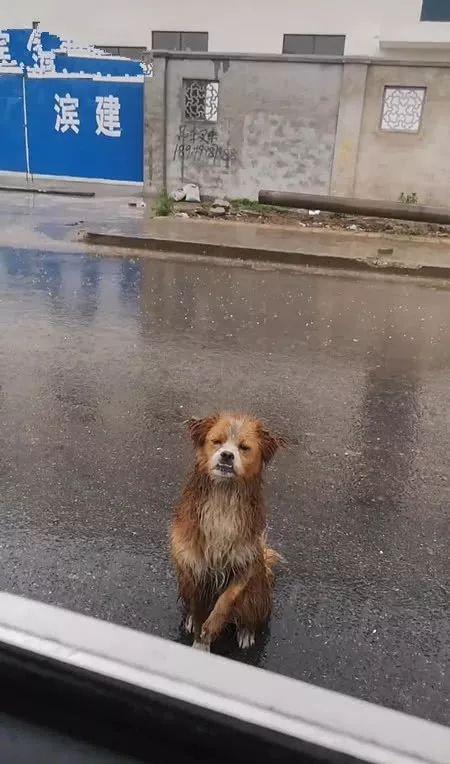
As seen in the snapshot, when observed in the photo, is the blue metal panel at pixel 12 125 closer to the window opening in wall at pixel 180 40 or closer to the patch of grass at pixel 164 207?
the patch of grass at pixel 164 207

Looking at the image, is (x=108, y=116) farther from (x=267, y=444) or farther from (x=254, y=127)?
(x=267, y=444)

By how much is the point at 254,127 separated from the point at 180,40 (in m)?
11.8

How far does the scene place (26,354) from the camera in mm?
5941

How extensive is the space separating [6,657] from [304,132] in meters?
14.0

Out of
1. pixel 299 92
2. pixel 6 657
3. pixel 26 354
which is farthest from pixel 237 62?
pixel 6 657

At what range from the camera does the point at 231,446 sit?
7.98 feet

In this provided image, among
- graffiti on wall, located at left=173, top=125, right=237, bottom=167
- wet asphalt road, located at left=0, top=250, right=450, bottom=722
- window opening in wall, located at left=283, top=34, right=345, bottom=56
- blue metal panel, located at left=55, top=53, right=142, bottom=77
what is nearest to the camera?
wet asphalt road, located at left=0, top=250, right=450, bottom=722

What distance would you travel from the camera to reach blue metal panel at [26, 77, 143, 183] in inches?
632

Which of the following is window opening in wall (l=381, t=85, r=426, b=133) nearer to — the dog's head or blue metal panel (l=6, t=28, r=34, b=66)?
blue metal panel (l=6, t=28, r=34, b=66)

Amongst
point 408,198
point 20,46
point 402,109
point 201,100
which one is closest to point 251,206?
point 201,100

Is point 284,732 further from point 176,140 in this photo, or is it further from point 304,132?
point 176,140

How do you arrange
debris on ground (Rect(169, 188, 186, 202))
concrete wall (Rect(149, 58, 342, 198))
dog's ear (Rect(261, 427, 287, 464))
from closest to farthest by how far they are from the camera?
dog's ear (Rect(261, 427, 287, 464)), concrete wall (Rect(149, 58, 342, 198)), debris on ground (Rect(169, 188, 186, 202))

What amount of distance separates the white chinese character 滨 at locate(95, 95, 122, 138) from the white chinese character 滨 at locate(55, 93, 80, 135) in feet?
2.04

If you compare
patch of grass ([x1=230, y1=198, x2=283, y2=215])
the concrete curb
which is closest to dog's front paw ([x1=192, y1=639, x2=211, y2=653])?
the concrete curb
